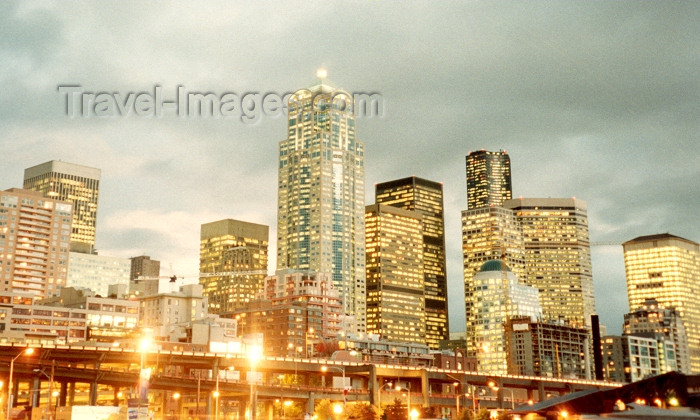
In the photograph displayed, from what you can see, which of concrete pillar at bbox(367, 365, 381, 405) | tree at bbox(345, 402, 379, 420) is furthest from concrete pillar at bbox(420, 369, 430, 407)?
tree at bbox(345, 402, 379, 420)

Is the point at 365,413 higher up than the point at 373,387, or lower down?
lower down

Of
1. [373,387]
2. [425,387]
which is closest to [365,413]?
[373,387]

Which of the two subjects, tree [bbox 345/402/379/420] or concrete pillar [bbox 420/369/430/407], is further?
concrete pillar [bbox 420/369/430/407]

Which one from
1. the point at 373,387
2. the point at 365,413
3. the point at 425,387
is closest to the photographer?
the point at 365,413

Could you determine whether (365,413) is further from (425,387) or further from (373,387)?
(425,387)

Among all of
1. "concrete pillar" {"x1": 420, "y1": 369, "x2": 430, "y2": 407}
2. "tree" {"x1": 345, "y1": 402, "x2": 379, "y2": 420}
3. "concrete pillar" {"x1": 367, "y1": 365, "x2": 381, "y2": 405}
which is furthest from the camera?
"concrete pillar" {"x1": 420, "y1": 369, "x2": 430, "y2": 407}

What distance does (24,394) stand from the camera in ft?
651

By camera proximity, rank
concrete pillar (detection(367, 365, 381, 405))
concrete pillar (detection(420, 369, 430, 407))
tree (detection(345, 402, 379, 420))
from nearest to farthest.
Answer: tree (detection(345, 402, 379, 420)) → concrete pillar (detection(367, 365, 381, 405)) → concrete pillar (detection(420, 369, 430, 407))

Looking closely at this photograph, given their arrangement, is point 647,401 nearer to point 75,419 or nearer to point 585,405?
point 585,405

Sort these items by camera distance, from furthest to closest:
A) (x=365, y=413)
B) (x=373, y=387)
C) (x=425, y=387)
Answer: (x=425, y=387), (x=373, y=387), (x=365, y=413)

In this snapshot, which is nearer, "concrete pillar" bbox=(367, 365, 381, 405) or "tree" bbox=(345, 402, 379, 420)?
"tree" bbox=(345, 402, 379, 420)

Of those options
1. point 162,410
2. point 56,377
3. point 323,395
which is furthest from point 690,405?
point 162,410

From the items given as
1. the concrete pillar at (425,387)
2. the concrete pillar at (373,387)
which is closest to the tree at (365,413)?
the concrete pillar at (373,387)

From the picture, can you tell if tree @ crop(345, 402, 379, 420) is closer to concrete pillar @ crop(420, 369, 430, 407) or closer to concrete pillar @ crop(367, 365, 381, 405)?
concrete pillar @ crop(367, 365, 381, 405)
